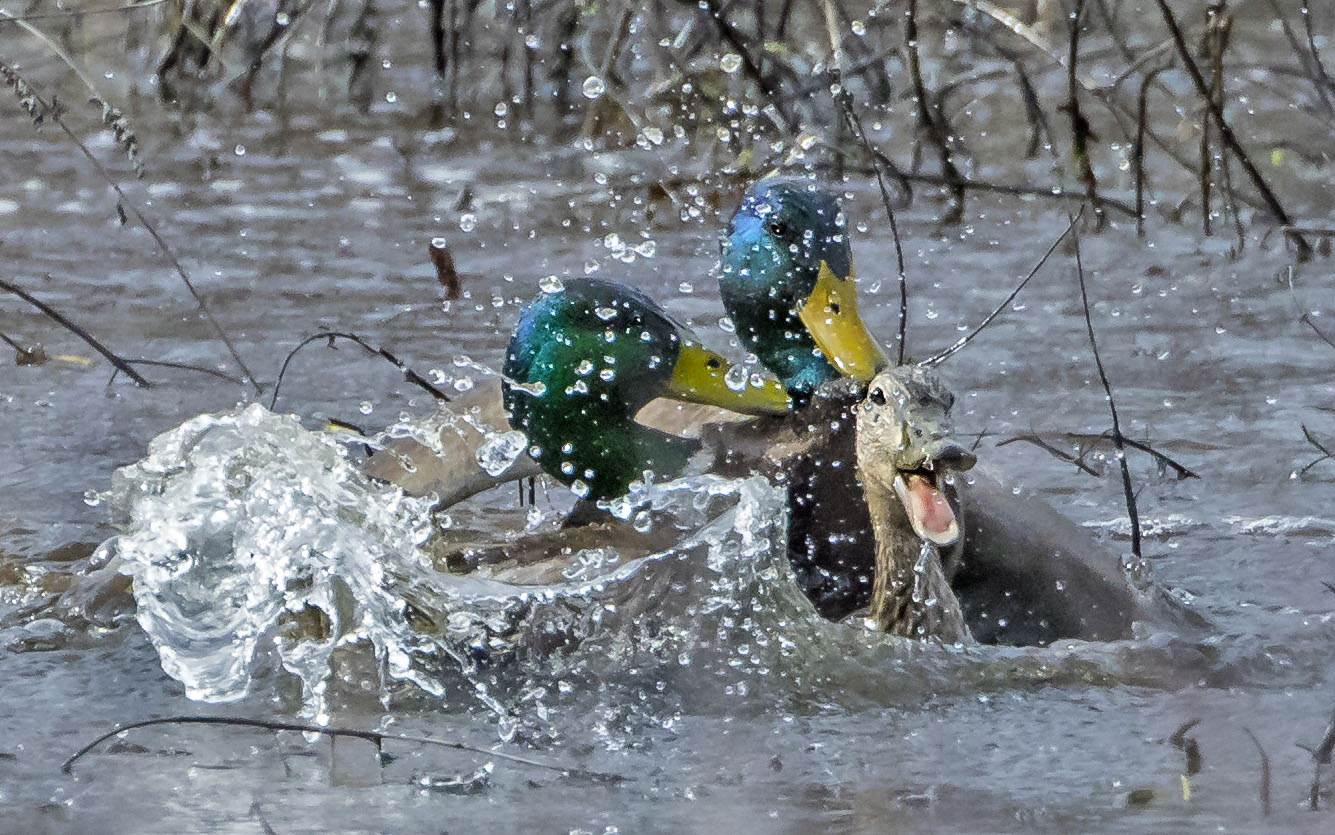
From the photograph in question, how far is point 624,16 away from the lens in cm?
717

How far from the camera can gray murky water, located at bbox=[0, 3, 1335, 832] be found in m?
3.07

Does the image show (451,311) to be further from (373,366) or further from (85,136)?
(85,136)

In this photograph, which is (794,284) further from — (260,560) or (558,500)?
(260,560)

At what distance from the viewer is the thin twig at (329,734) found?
10.4ft

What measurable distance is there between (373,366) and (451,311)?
16.4 inches

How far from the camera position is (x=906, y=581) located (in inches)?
147

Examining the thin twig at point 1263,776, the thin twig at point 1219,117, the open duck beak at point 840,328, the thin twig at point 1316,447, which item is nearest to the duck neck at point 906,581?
the open duck beak at point 840,328

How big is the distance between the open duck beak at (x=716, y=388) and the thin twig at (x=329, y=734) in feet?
3.38

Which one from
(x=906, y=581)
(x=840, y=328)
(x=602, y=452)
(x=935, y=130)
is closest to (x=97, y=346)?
(x=602, y=452)

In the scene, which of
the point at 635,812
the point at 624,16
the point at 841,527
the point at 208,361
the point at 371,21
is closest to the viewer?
the point at 635,812

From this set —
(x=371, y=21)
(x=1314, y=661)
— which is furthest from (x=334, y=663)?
(x=371, y=21)

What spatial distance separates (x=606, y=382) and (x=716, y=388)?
22 cm

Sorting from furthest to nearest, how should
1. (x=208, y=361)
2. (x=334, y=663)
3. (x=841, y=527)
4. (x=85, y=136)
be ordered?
1. (x=85, y=136)
2. (x=208, y=361)
3. (x=841, y=527)
4. (x=334, y=663)

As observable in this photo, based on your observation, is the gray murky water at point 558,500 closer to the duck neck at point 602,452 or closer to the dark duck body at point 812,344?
the dark duck body at point 812,344
